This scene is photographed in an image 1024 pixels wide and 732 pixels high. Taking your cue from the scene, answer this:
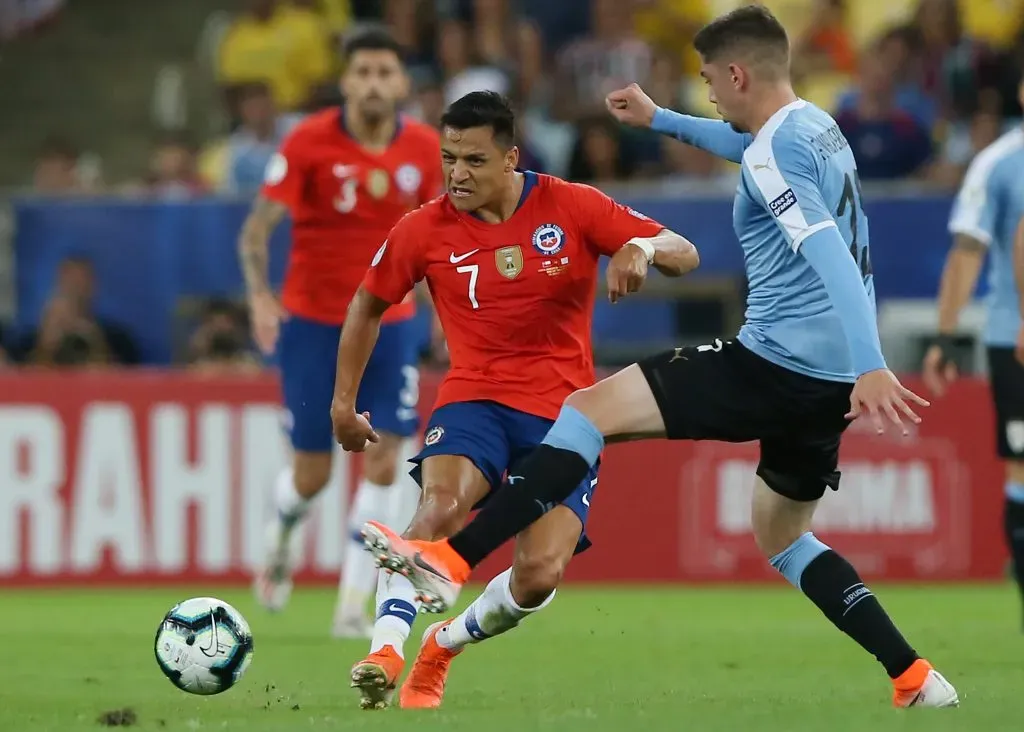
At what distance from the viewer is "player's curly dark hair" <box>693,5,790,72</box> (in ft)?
20.6

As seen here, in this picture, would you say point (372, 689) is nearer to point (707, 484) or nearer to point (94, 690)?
point (94, 690)

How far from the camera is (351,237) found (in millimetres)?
9734

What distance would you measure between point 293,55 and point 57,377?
5.45 meters

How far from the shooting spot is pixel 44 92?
1925 cm

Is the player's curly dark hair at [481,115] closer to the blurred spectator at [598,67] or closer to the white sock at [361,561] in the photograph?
the white sock at [361,561]

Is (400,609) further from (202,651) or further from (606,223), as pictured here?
(606,223)

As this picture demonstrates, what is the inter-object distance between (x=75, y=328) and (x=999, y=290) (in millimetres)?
6904

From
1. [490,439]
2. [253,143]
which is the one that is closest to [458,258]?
[490,439]

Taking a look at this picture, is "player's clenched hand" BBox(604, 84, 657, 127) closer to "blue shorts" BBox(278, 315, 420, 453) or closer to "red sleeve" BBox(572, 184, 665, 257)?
"red sleeve" BBox(572, 184, 665, 257)

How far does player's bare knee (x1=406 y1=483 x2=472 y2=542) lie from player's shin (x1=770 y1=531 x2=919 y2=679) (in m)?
1.09

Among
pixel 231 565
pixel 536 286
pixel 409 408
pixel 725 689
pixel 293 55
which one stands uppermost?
pixel 293 55

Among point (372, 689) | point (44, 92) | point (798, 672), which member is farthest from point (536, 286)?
point (44, 92)

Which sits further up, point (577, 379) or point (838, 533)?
point (577, 379)

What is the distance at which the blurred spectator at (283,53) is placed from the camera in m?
17.5
